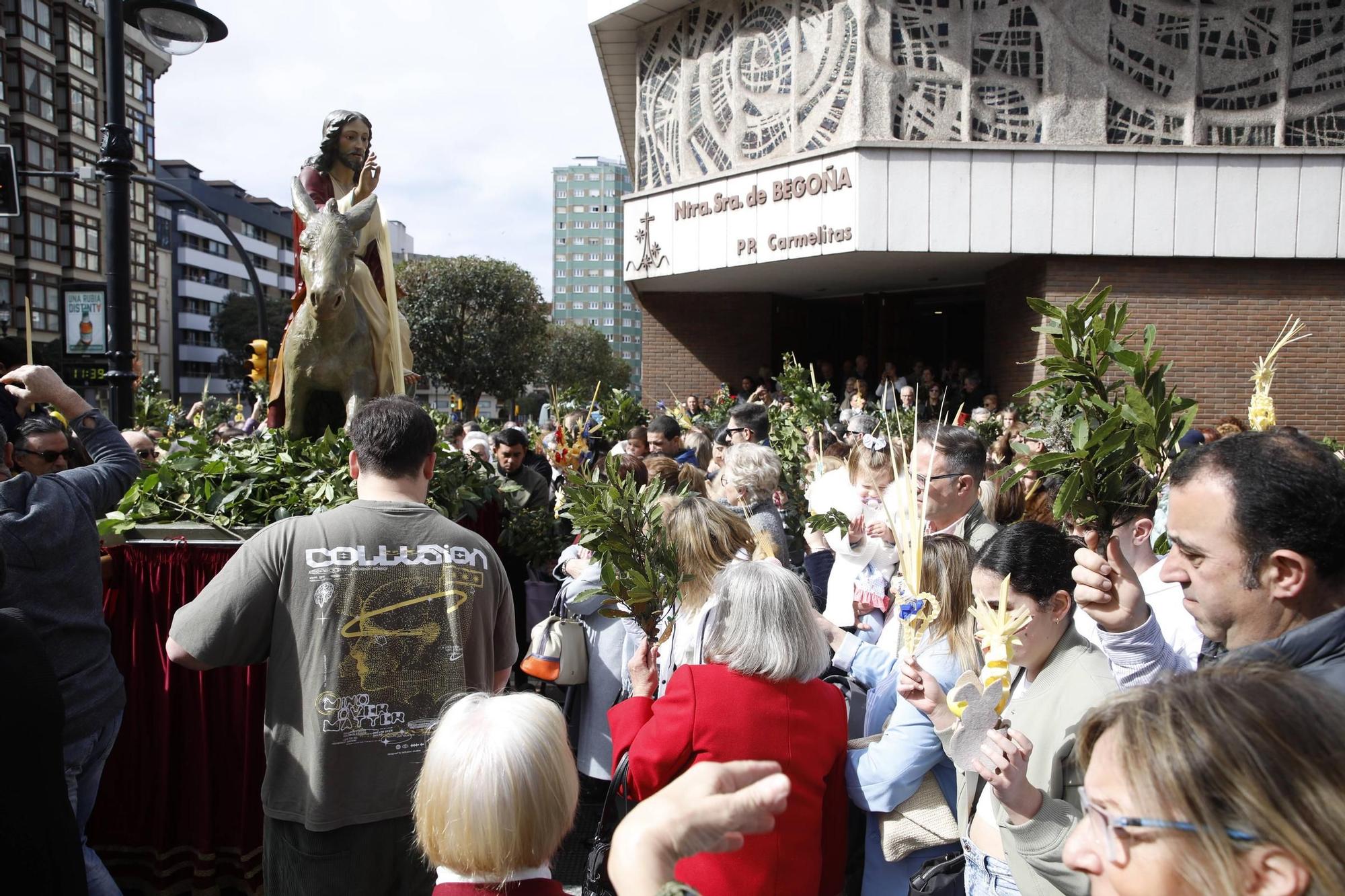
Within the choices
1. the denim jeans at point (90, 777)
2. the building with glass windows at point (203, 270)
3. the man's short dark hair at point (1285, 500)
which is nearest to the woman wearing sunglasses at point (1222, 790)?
the man's short dark hair at point (1285, 500)

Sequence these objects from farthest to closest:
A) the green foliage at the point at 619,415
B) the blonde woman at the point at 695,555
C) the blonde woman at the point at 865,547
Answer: the green foliage at the point at 619,415 → the blonde woman at the point at 865,547 → the blonde woman at the point at 695,555

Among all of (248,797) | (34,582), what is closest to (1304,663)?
(34,582)

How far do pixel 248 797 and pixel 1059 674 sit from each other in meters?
3.34

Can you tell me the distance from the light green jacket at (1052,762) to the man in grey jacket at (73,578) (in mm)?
2794

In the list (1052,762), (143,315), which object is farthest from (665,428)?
(143,315)

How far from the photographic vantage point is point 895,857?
292 centimetres

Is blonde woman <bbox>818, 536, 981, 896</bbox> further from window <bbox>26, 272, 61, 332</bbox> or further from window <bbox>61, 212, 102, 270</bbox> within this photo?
window <bbox>61, 212, 102, 270</bbox>

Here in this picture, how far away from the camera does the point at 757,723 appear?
101 inches

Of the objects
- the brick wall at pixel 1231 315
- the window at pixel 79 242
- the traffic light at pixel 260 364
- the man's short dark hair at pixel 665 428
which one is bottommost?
the man's short dark hair at pixel 665 428

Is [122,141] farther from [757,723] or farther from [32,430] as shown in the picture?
[757,723]

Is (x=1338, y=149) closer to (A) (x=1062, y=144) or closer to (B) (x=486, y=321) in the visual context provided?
(A) (x=1062, y=144)

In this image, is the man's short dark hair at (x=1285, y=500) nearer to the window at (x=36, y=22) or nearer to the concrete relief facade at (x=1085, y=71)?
the concrete relief facade at (x=1085, y=71)

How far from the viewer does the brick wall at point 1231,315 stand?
51.8 feet

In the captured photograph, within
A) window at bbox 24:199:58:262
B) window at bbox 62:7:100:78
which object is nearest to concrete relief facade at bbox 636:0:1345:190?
window at bbox 24:199:58:262
